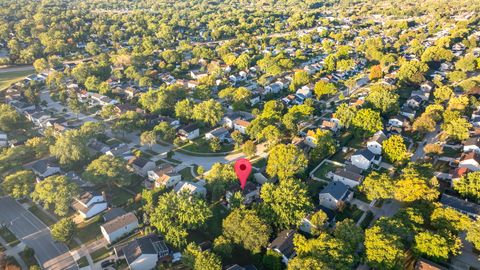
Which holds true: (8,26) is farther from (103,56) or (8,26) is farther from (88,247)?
(88,247)

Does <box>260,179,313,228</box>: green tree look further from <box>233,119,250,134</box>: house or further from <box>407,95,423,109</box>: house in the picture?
<box>407,95,423,109</box>: house

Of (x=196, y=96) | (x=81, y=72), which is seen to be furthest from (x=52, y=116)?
(x=196, y=96)

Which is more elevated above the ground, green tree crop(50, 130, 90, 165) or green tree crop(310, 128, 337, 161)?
green tree crop(50, 130, 90, 165)

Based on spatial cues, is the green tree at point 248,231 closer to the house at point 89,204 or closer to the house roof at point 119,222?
the house roof at point 119,222

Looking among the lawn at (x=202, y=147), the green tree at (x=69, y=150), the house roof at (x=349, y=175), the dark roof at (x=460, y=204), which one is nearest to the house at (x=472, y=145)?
the dark roof at (x=460, y=204)

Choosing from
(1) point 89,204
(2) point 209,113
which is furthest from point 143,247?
(2) point 209,113

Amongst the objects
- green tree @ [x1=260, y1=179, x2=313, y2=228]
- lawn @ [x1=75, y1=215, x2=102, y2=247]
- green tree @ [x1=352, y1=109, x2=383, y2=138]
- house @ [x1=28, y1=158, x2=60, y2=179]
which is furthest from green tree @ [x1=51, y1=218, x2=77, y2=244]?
green tree @ [x1=352, y1=109, x2=383, y2=138]

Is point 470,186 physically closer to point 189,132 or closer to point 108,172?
point 189,132
